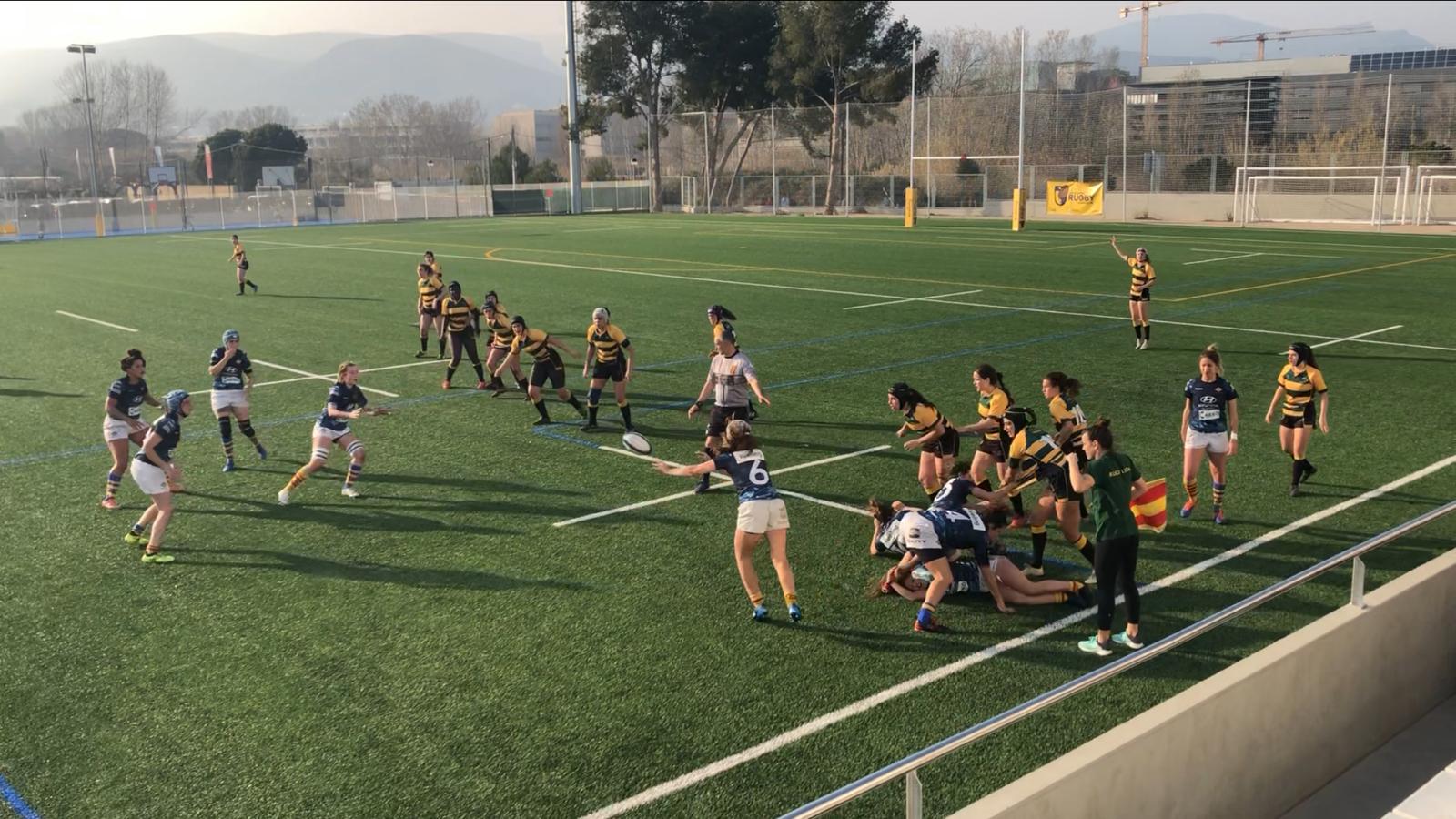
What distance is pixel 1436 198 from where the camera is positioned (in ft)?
162

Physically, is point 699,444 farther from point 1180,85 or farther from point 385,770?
point 1180,85

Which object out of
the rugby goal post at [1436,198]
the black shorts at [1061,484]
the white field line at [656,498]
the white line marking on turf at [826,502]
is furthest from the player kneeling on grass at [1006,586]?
the rugby goal post at [1436,198]

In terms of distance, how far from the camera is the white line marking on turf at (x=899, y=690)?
679 centimetres

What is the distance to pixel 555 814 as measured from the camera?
21.6 feet

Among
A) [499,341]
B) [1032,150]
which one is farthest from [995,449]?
[1032,150]

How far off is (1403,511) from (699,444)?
832 cm

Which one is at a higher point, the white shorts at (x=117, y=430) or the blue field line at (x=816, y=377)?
the white shorts at (x=117, y=430)

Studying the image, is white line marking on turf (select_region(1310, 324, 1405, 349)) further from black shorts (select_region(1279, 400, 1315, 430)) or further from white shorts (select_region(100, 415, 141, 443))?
white shorts (select_region(100, 415, 141, 443))

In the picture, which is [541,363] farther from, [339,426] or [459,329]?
[339,426]

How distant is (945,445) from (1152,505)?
2467 millimetres

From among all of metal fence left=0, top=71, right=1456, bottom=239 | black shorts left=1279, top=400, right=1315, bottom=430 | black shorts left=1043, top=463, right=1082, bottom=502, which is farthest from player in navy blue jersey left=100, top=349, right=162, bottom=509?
metal fence left=0, top=71, right=1456, bottom=239

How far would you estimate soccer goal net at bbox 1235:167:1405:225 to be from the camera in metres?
50.7

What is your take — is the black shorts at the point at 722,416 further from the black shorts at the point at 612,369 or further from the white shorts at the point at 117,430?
the white shorts at the point at 117,430

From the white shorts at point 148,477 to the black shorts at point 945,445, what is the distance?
7.49 metres
